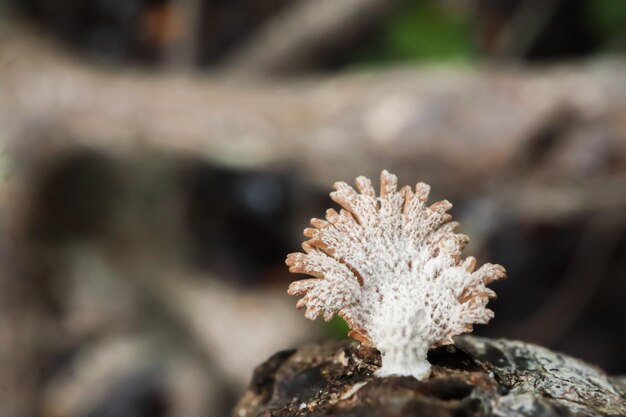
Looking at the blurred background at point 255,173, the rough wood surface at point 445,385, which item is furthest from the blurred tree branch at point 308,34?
the rough wood surface at point 445,385

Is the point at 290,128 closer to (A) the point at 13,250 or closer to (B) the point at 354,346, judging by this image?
(A) the point at 13,250

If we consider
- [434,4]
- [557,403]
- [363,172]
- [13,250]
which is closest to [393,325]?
[557,403]

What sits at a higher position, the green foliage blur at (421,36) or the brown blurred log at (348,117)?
the green foliage blur at (421,36)

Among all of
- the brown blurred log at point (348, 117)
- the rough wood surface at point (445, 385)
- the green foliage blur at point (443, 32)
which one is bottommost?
the rough wood surface at point (445, 385)

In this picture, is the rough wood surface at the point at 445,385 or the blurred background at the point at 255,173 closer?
the rough wood surface at the point at 445,385

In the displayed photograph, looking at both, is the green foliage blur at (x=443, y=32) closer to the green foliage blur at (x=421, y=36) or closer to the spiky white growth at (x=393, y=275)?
the green foliage blur at (x=421, y=36)

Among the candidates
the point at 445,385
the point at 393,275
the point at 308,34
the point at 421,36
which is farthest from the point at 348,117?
the point at 445,385

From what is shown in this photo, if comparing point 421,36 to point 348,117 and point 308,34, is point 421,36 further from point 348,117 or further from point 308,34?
point 348,117
